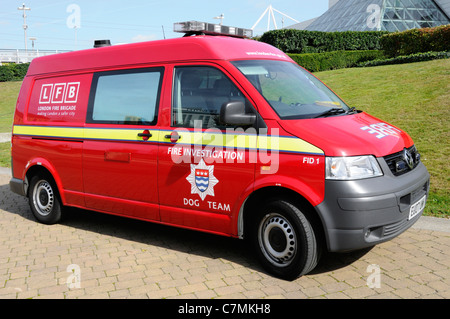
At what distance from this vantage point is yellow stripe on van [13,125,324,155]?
418 cm

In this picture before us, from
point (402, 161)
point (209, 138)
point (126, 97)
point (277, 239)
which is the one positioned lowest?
point (277, 239)

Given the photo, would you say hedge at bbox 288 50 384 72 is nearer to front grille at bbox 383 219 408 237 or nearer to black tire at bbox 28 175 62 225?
black tire at bbox 28 175 62 225

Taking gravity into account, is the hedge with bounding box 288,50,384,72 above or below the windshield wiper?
above

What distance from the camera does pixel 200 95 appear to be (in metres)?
4.85

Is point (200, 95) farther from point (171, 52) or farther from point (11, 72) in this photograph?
point (11, 72)

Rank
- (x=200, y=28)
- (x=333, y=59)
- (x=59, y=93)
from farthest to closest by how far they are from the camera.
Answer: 1. (x=333, y=59)
2. (x=59, y=93)
3. (x=200, y=28)

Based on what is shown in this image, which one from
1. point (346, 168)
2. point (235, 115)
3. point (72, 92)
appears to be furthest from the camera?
point (72, 92)

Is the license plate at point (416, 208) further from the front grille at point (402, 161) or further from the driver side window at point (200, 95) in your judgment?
the driver side window at point (200, 95)

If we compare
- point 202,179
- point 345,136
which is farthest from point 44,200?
point 345,136

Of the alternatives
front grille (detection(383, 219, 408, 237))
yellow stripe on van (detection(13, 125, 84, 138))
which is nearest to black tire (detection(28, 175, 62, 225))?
yellow stripe on van (detection(13, 125, 84, 138))

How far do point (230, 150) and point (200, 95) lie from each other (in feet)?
2.45

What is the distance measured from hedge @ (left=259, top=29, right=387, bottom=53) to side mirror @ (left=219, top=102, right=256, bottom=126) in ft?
63.7

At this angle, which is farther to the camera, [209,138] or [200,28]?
[200,28]
